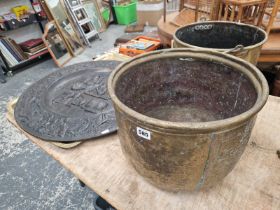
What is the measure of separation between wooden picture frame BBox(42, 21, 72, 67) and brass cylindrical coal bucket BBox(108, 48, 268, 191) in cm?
231

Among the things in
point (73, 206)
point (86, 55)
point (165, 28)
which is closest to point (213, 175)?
point (73, 206)

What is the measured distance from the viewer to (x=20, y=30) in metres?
2.91

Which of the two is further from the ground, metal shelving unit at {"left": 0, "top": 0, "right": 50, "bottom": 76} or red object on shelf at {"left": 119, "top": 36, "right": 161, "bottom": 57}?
red object on shelf at {"left": 119, "top": 36, "right": 161, "bottom": 57}

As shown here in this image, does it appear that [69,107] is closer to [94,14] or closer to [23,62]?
[23,62]

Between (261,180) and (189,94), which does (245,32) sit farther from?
(261,180)

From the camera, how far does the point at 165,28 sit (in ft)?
6.04

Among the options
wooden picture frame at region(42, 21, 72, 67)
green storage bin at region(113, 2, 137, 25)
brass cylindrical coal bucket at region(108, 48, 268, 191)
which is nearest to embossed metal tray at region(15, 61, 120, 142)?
brass cylindrical coal bucket at region(108, 48, 268, 191)

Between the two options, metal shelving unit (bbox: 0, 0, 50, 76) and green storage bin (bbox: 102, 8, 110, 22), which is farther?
green storage bin (bbox: 102, 8, 110, 22)

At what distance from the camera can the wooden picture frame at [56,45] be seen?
8.88ft

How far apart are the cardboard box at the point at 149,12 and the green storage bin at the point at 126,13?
31 centimetres

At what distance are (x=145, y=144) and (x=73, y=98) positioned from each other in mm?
593

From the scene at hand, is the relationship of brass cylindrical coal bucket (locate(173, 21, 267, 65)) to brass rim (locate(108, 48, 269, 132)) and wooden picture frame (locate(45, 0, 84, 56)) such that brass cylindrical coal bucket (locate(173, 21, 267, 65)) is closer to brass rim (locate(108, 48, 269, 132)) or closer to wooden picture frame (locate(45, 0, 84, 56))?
brass rim (locate(108, 48, 269, 132))

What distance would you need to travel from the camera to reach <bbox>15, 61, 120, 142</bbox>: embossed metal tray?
2.65 feet

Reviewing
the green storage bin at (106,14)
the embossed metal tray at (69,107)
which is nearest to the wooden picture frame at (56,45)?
the green storage bin at (106,14)
